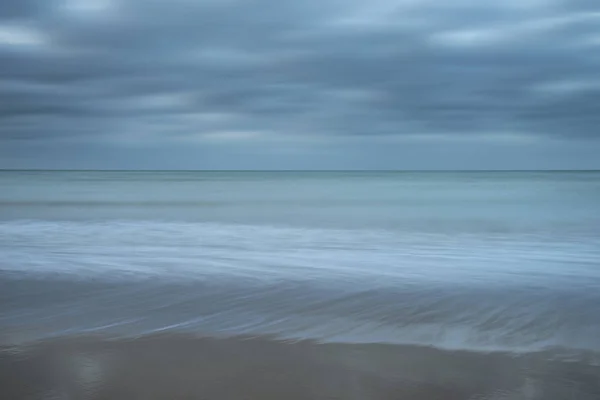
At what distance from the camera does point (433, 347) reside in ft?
12.2

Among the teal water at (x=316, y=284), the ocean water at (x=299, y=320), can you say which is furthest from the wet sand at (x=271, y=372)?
the teal water at (x=316, y=284)

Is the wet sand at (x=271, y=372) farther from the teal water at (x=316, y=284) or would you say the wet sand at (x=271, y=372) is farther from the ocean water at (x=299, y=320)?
the teal water at (x=316, y=284)

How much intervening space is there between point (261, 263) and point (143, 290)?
197cm

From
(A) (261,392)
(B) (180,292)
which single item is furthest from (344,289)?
(A) (261,392)

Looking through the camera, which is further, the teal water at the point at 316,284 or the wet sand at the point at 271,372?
the teal water at the point at 316,284

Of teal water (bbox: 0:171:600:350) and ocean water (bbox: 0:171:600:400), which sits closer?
ocean water (bbox: 0:171:600:400)

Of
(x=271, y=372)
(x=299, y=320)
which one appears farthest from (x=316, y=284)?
(x=271, y=372)

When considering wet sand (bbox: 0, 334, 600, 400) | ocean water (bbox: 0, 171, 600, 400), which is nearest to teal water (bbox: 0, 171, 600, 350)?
ocean water (bbox: 0, 171, 600, 400)

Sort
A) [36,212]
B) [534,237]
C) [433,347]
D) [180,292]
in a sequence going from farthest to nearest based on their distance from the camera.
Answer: [36,212]
[534,237]
[180,292]
[433,347]

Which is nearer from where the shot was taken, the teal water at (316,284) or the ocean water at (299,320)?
the ocean water at (299,320)

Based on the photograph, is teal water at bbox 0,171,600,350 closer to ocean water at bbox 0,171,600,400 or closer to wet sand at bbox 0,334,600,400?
ocean water at bbox 0,171,600,400

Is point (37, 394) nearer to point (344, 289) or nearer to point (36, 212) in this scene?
point (344, 289)

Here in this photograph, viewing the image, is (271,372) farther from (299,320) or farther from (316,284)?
(316,284)

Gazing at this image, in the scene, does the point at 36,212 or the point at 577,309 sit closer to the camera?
the point at 577,309
